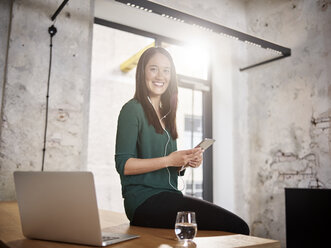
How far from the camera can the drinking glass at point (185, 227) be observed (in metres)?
1.00

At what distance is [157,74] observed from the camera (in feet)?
6.48

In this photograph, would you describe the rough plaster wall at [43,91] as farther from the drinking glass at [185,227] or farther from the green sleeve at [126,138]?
the drinking glass at [185,227]

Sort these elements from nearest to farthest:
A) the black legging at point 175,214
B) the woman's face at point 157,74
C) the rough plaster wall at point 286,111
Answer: the black legging at point 175,214 → the woman's face at point 157,74 → the rough plaster wall at point 286,111

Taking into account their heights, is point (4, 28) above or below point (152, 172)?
above

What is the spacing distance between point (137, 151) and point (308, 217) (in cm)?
217

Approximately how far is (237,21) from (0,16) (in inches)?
117

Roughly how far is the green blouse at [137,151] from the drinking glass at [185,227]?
51 cm

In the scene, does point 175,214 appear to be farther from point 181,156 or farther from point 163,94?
point 163,94

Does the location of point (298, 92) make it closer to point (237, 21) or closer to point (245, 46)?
point (245, 46)

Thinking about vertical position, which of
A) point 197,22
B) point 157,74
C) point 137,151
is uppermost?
point 197,22

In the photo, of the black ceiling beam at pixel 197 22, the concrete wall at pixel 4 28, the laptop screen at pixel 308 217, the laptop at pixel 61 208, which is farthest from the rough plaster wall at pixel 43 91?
the laptop screen at pixel 308 217

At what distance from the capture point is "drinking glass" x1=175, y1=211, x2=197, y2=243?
1000mm

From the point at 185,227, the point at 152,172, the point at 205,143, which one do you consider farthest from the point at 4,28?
the point at 185,227

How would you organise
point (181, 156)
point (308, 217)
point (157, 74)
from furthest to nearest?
point (308, 217) → point (157, 74) → point (181, 156)
